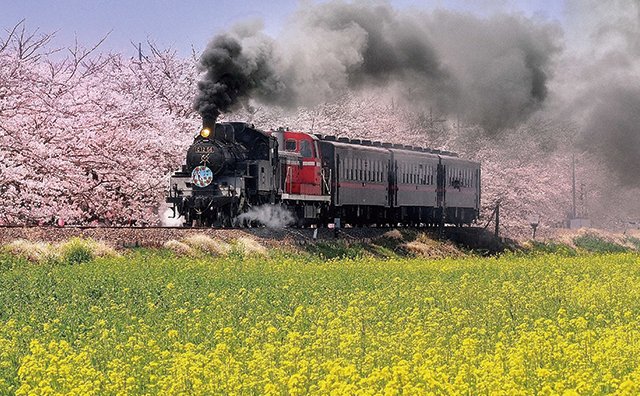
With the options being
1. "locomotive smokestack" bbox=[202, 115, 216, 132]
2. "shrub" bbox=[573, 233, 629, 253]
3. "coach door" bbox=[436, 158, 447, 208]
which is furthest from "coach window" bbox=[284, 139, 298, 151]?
"shrub" bbox=[573, 233, 629, 253]

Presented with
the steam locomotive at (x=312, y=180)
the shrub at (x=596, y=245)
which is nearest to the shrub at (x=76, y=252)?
the steam locomotive at (x=312, y=180)

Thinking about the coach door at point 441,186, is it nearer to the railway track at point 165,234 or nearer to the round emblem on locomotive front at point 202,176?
the railway track at point 165,234

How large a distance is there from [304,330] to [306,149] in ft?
52.2

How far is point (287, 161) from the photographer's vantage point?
25016 mm

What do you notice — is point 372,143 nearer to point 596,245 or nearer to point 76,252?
point 596,245

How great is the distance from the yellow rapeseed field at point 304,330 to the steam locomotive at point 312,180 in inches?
126

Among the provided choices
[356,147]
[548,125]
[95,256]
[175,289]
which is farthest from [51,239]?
[548,125]

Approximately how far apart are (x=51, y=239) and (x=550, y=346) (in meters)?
13.9

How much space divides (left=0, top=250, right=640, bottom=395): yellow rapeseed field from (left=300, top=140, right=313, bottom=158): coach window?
245 inches

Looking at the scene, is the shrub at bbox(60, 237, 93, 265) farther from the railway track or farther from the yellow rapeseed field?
the railway track

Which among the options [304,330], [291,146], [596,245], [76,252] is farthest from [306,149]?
[596,245]

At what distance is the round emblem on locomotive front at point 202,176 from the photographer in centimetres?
2261

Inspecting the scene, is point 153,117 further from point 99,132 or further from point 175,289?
point 175,289

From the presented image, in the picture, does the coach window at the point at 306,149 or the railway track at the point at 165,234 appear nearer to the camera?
the railway track at the point at 165,234
